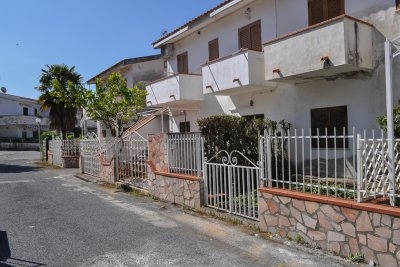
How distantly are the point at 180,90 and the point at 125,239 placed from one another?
9.39 m

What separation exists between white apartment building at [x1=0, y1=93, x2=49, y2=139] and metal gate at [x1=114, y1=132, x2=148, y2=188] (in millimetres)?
39949

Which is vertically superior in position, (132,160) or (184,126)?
(184,126)

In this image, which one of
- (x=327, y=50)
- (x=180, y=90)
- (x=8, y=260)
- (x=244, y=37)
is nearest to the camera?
(x=8, y=260)

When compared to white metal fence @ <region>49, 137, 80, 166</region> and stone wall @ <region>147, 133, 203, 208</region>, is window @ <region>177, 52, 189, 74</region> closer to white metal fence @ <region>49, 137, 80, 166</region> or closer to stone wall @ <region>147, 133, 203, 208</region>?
stone wall @ <region>147, 133, 203, 208</region>

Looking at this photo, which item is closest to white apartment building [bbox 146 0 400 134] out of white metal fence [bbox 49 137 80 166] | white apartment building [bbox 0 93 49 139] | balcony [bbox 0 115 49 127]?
white metal fence [bbox 49 137 80 166]

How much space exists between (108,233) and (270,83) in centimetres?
787

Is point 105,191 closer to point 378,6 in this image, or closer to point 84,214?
point 84,214

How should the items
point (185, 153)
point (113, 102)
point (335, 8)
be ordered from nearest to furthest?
point (185, 153) → point (335, 8) → point (113, 102)

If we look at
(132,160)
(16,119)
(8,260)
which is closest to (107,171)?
(132,160)

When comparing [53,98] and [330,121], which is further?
[53,98]

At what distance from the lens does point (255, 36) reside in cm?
1378

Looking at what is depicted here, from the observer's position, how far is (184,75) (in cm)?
1548

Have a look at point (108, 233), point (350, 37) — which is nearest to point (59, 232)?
point (108, 233)

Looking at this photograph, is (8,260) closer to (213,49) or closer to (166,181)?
(166,181)
